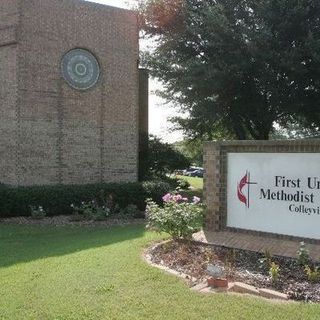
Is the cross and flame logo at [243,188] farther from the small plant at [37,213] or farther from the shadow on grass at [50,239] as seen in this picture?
the small plant at [37,213]

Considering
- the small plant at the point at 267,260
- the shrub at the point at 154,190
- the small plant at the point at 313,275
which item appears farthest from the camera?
the shrub at the point at 154,190

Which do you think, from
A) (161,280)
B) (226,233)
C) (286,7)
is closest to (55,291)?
(161,280)

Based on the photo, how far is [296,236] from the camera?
8.81 meters

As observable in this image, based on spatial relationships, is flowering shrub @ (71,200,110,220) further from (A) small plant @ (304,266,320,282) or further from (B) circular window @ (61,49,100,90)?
(A) small plant @ (304,266,320,282)

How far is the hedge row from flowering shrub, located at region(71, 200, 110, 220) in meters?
0.34

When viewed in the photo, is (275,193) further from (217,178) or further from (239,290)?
(239,290)

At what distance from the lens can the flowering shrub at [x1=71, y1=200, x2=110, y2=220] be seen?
48.0 ft

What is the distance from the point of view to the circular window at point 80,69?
58.5 ft

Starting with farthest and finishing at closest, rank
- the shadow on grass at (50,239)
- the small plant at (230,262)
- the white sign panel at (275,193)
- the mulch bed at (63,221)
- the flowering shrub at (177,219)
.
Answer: the mulch bed at (63,221), the shadow on grass at (50,239), the flowering shrub at (177,219), the white sign panel at (275,193), the small plant at (230,262)

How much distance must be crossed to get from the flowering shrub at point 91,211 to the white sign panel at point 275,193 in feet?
18.7

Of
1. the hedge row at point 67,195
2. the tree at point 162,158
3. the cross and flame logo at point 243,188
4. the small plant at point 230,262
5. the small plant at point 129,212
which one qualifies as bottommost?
the small plant at point 129,212

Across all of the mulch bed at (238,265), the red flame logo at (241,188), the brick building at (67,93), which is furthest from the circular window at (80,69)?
the mulch bed at (238,265)

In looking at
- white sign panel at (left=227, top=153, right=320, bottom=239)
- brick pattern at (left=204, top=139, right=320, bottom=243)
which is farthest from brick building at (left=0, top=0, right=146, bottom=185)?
white sign panel at (left=227, top=153, right=320, bottom=239)

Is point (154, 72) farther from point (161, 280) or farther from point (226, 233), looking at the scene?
point (161, 280)
